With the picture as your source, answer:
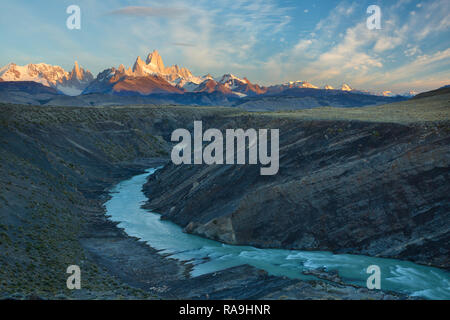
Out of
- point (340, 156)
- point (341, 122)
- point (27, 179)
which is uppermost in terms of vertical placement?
point (341, 122)

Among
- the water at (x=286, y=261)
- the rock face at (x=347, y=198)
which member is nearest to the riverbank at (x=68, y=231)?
the water at (x=286, y=261)

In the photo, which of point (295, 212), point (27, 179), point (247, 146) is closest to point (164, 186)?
point (247, 146)

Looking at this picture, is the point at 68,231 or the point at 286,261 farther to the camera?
the point at 68,231

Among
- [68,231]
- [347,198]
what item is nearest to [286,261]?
[347,198]

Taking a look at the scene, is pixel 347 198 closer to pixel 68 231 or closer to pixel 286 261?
pixel 286 261

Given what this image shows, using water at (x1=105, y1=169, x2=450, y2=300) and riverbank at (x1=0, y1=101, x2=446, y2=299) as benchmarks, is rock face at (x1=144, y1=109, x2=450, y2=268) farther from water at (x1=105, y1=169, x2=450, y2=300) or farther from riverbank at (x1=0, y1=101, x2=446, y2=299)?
riverbank at (x1=0, y1=101, x2=446, y2=299)

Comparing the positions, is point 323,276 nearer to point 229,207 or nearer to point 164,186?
point 229,207

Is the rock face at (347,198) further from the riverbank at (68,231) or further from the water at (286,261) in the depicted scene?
the riverbank at (68,231)
